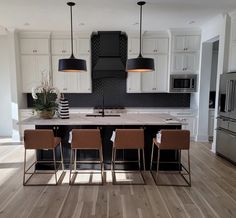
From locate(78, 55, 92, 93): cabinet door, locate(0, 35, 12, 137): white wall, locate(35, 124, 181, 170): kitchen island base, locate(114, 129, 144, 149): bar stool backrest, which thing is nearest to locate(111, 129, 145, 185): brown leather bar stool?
locate(114, 129, 144, 149): bar stool backrest

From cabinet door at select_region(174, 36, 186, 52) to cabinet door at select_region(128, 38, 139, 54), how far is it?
102 cm

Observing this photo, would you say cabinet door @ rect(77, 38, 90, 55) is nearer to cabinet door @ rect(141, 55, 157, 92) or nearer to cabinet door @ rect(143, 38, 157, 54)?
cabinet door @ rect(143, 38, 157, 54)

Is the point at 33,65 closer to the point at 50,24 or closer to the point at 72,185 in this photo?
the point at 50,24

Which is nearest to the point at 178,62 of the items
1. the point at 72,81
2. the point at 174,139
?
the point at 72,81

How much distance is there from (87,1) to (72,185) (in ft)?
9.99

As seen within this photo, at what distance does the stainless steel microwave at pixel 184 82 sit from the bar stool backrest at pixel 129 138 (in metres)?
2.91

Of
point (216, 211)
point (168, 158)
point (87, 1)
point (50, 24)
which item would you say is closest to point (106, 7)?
point (87, 1)

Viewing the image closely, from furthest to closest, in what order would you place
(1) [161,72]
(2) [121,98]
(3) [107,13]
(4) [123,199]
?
(2) [121,98], (1) [161,72], (3) [107,13], (4) [123,199]

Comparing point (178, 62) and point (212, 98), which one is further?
point (212, 98)

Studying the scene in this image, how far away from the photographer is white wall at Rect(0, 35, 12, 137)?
5898 mm

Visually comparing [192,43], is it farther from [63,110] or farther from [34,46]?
[34,46]

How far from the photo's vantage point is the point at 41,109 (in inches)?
144

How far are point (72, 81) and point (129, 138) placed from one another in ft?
10.3

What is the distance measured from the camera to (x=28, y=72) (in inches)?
223
